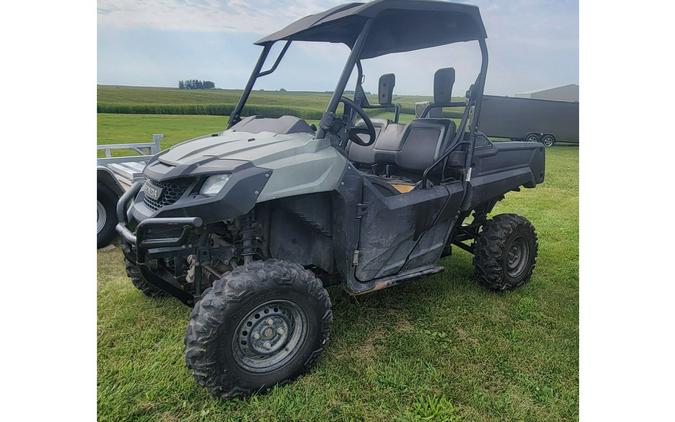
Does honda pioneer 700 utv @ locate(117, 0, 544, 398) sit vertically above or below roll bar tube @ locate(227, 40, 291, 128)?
below

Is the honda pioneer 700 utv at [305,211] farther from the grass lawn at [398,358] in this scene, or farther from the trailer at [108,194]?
the trailer at [108,194]

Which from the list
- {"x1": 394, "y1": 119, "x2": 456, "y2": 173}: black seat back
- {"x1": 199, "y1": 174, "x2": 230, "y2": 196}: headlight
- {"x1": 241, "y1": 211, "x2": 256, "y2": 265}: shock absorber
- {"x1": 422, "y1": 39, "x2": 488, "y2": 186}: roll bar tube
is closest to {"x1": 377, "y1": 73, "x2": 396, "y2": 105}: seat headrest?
{"x1": 394, "y1": 119, "x2": 456, "y2": 173}: black seat back

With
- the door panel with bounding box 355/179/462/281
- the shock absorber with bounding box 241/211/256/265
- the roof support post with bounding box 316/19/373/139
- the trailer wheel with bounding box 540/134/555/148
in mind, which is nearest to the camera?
the shock absorber with bounding box 241/211/256/265

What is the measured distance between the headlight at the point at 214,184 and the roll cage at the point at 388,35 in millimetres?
638

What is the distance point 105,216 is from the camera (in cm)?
443

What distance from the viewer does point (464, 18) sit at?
2883mm

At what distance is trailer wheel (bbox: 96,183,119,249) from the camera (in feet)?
14.3

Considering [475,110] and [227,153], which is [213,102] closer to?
[227,153]

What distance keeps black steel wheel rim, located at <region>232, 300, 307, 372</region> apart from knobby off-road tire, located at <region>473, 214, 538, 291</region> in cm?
183

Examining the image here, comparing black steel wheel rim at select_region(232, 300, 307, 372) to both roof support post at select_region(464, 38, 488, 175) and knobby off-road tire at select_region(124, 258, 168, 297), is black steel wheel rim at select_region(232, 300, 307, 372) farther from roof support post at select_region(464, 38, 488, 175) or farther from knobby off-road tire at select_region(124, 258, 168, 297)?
roof support post at select_region(464, 38, 488, 175)

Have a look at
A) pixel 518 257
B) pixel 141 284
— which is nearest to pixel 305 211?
pixel 141 284

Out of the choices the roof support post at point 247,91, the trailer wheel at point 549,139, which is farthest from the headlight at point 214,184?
the trailer wheel at point 549,139

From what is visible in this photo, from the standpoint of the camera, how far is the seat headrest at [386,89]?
3570 mm

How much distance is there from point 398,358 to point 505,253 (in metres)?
1.48
